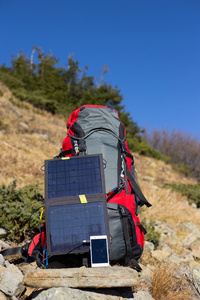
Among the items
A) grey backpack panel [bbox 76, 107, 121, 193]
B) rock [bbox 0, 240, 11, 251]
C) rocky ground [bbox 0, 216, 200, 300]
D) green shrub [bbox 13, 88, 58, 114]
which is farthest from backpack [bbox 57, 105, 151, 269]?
green shrub [bbox 13, 88, 58, 114]

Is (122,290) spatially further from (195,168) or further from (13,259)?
(195,168)

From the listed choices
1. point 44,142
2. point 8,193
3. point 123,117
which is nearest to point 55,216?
point 8,193

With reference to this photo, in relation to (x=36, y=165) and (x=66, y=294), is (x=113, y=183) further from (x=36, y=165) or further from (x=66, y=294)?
(x=36, y=165)

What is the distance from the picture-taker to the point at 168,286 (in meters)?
3.04

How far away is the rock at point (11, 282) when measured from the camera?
8.27 ft

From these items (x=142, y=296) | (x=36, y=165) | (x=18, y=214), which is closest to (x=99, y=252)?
(x=142, y=296)

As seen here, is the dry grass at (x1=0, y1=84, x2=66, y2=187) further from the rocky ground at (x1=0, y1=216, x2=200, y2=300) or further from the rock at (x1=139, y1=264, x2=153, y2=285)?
the rocky ground at (x1=0, y1=216, x2=200, y2=300)

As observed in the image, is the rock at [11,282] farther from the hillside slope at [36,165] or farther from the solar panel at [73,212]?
the hillside slope at [36,165]

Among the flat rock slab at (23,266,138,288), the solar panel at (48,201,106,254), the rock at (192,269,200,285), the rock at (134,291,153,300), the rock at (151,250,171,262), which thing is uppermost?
the solar panel at (48,201,106,254)

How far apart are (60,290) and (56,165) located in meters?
1.19

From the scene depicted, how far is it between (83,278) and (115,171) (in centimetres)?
123

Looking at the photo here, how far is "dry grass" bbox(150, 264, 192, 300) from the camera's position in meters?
2.97

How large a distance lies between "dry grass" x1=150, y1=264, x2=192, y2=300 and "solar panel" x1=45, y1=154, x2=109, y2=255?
0.83 metres

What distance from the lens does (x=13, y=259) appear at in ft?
11.9
